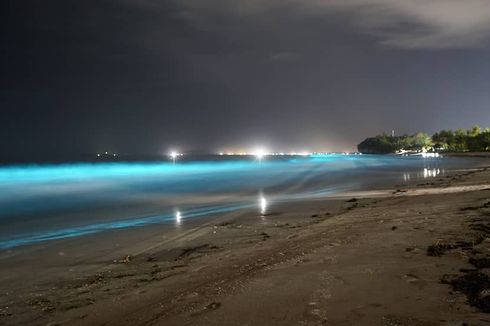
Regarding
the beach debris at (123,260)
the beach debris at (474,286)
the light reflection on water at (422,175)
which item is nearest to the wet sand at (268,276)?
the beach debris at (474,286)

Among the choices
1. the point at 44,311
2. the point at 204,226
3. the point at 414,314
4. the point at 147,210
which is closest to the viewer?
the point at 414,314

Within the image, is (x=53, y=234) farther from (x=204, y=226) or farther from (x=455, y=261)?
(x=455, y=261)

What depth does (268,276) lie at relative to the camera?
5492mm

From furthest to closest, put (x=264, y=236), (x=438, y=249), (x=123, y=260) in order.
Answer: (x=264, y=236) → (x=123, y=260) → (x=438, y=249)

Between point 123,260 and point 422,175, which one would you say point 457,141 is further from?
point 123,260

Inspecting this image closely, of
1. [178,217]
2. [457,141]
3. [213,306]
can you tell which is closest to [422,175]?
[178,217]

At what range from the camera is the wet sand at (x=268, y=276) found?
420 centimetres

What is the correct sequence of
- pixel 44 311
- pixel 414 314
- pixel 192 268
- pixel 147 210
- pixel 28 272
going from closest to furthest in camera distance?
pixel 414 314 → pixel 44 311 → pixel 192 268 → pixel 28 272 → pixel 147 210

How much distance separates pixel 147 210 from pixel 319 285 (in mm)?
11574

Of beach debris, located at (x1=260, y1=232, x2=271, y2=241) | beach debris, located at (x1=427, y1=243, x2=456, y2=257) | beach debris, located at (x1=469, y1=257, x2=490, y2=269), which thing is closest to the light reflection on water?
beach debris, located at (x1=260, y1=232, x2=271, y2=241)

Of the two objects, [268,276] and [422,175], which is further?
[422,175]

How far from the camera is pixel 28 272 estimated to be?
271 inches

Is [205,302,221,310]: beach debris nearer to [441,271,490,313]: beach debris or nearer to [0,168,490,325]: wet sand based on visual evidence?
[0,168,490,325]: wet sand

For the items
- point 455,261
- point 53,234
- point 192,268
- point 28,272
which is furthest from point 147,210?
point 455,261
